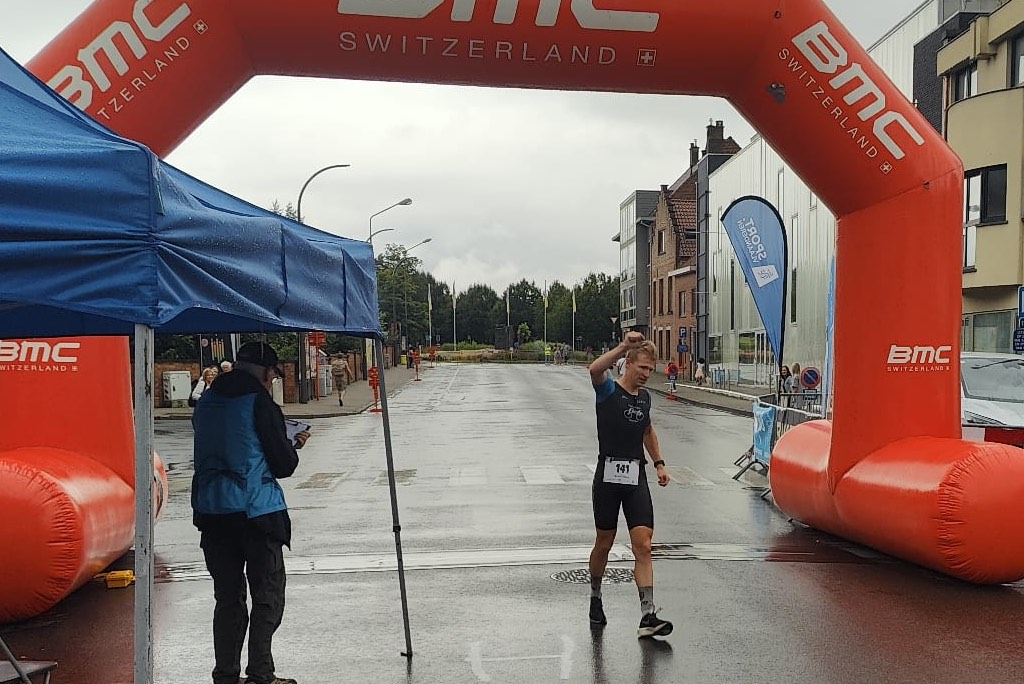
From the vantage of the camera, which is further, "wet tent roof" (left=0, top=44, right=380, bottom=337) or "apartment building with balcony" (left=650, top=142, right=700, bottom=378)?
"apartment building with balcony" (left=650, top=142, right=700, bottom=378)

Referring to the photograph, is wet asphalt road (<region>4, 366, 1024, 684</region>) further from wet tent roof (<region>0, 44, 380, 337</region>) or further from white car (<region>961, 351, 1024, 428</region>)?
wet tent roof (<region>0, 44, 380, 337</region>)

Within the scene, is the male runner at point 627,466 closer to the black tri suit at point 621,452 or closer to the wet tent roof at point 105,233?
the black tri suit at point 621,452

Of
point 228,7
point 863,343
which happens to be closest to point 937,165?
point 863,343

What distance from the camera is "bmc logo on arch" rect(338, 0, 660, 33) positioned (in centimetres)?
756

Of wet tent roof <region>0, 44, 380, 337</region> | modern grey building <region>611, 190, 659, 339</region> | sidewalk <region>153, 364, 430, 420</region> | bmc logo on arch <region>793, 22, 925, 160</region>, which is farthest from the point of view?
modern grey building <region>611, 190, 659, 339</region>

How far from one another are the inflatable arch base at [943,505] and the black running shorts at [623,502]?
2.49 meters

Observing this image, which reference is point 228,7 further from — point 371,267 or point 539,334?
point 539,334

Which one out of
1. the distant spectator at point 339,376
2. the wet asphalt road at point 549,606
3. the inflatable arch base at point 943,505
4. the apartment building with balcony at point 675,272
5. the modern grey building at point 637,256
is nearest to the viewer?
the wet asphalt road at point 549,606

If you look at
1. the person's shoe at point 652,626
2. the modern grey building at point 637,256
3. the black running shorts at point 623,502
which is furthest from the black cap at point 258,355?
the modern grey building at point 637,256

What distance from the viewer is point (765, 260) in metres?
13.7

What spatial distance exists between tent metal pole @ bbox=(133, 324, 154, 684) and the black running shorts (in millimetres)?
3420

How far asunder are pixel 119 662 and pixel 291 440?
1.90 m

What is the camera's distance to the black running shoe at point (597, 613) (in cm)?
669

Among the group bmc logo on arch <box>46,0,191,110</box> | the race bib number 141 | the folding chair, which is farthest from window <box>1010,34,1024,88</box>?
the folding chair
